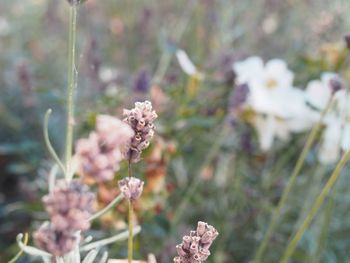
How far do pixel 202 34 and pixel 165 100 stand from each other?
88 centimetres

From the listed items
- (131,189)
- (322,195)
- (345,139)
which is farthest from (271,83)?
(131,189)

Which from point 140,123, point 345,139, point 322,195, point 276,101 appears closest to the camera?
point 140,123

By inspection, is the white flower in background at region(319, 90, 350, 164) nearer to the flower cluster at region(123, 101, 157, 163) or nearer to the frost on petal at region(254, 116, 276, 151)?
the frost on petal at region(254, 116, 276, 151)

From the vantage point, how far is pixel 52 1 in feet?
6.61

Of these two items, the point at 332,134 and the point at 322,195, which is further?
the point at 332,134

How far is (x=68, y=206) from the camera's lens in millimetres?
339

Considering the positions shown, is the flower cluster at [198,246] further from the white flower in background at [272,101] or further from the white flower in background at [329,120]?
the white flower in background at [272,101]

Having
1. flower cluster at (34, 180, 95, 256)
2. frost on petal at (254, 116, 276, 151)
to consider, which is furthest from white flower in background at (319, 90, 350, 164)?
flower cluster at (34, 180, 95, 256)

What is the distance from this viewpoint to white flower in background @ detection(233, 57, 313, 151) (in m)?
1.23

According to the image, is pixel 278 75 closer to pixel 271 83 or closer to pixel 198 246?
pixel 271 83

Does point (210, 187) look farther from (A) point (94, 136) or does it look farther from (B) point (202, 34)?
(A) point (94, 136)

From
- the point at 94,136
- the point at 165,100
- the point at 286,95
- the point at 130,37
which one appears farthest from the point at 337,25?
the point at 94,136

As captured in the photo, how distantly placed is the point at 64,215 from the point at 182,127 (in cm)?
88

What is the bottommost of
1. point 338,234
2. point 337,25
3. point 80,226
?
point 80,226
